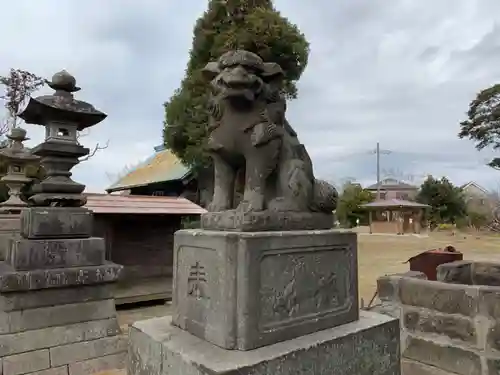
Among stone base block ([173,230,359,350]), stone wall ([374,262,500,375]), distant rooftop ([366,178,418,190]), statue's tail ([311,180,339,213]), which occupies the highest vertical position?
distant rooftop ([366,178,418,190])

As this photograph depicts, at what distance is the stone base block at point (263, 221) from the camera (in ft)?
5.77

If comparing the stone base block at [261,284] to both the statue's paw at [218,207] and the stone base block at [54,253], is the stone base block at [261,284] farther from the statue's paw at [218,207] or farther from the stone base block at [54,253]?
the stone base block at [54,253]

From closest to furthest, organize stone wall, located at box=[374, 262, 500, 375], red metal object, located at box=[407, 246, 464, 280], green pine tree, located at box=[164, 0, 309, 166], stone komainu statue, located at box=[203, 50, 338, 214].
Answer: stone komainu statue, located at box=[203, 50, 338, 214], stone wall, located at box=[374, 262, 500, 375], red metal object, located at box=[407, 246, 464, 280], green pine tree, located at box=[164, 0, 309, 166]

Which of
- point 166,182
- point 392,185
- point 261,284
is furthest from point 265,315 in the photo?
point 392,185

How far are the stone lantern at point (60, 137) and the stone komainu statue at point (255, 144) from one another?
2.71 m

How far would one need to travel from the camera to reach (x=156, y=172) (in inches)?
534

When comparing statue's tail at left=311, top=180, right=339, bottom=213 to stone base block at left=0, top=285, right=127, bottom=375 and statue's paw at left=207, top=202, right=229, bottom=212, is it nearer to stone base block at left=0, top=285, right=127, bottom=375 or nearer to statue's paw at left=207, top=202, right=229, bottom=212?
statue's paw at left=207, top=202, right=229, bottom=212

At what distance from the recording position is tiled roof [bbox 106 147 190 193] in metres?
12.5

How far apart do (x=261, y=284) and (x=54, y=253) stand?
9.89ft

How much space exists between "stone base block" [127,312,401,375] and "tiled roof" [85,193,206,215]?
15.9 ft

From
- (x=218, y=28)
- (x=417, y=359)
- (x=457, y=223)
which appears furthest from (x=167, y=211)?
(x=457, y=223)

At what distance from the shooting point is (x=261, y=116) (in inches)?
76.5

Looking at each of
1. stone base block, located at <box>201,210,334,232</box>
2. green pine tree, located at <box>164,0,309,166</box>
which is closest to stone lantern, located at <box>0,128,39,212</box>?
green pine tree, located at <box>164,0,309,166</box>

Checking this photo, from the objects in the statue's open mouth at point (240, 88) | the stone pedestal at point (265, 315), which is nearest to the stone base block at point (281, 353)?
the stone pedestal at point (265, 315)
